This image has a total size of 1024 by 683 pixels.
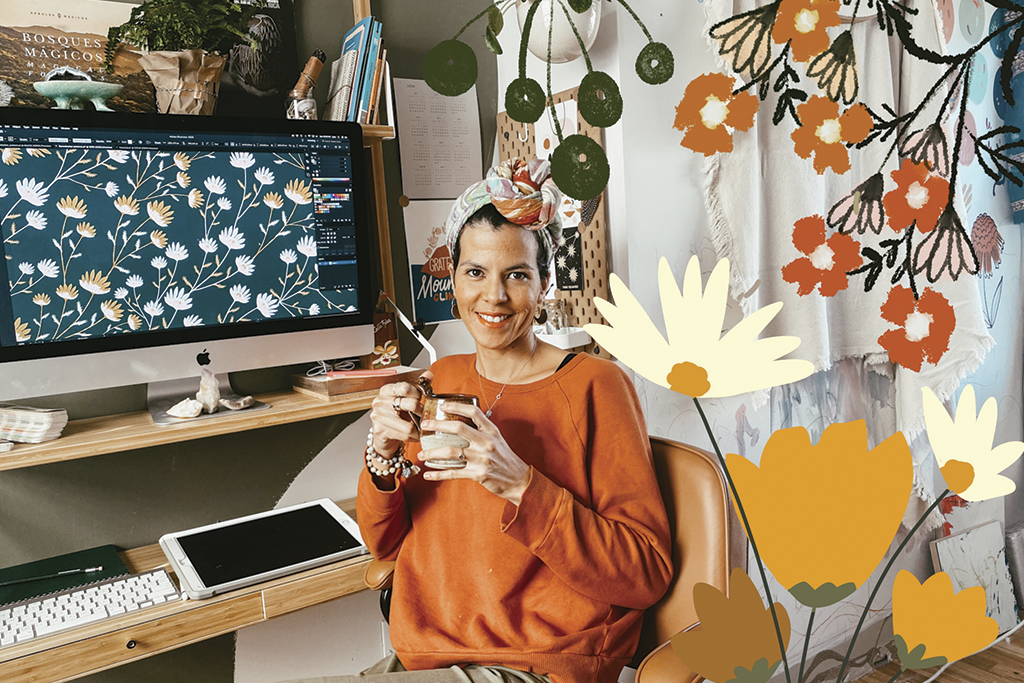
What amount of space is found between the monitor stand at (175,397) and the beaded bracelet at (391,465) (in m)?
0.36

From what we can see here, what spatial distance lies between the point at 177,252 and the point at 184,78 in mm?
376

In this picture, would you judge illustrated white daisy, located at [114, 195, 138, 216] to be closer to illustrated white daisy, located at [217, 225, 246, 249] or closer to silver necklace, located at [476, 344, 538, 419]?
illustrated white daisy, located at [217, 225, 246, 249]

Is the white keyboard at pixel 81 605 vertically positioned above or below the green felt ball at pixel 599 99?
below

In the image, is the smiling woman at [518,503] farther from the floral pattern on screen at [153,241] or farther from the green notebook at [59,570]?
the green notebook at [59,570]

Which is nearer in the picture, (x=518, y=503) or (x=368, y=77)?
(x=518, y=503)

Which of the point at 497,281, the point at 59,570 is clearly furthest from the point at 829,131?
the point at 59,570

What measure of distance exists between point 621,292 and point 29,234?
1.30 meters

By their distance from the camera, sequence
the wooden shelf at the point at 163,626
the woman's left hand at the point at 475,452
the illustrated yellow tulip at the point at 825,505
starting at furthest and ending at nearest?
the wooden shelf at the point at 163,626 → the woman's left hand at the point at 475,452 → the illustrated yellow tulip at the point at 825,505

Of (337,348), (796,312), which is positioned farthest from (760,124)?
(337,348)

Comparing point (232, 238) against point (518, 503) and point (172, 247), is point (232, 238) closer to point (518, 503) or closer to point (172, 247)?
point (172, 247)

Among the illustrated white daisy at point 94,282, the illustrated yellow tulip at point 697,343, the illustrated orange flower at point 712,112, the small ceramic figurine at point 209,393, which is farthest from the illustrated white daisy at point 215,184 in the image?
the illustrated yellow tulip at point 697,343

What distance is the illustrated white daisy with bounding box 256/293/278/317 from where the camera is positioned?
1.44m

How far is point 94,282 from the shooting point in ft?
4.22

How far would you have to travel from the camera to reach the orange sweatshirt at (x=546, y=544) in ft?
3.48
